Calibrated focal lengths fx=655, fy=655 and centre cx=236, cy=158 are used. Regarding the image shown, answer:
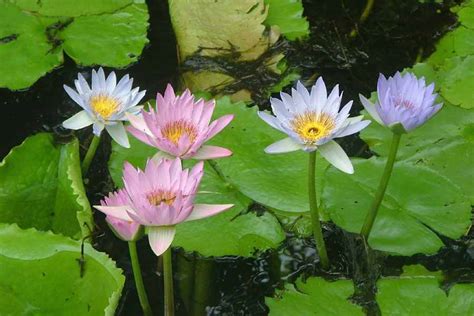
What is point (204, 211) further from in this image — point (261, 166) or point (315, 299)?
point (261, 166)

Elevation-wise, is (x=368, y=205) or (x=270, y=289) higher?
(x=368, y=205)

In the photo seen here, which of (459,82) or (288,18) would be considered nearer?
(459,82)

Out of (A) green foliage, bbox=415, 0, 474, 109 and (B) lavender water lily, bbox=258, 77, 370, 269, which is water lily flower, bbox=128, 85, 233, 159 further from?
(A) green foliage, bbox=415, 0, 474, 109

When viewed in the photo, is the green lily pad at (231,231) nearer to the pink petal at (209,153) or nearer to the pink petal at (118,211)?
the pink petal at (209,153)

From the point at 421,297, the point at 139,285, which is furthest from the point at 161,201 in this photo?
the point at 421,297

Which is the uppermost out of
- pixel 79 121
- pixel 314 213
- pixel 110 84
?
pixel 110 84

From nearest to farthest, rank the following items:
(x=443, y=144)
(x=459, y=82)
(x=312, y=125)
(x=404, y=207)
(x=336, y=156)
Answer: (x=336, y=156), (x=312, y=125), (x=404, y=207), (x=443, y=144), (x=459, y=82)

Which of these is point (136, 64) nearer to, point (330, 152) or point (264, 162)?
point (264, 162)

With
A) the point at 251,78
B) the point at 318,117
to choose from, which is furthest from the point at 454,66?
the point at 318,117

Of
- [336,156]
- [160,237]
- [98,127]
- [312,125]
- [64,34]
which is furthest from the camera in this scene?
[64,34]
